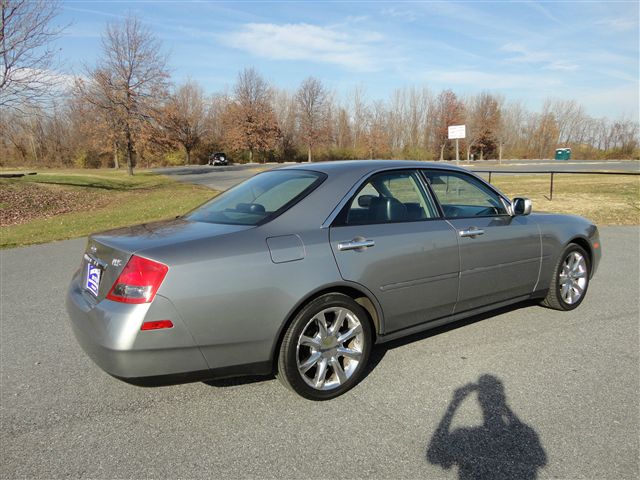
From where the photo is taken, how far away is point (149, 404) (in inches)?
117

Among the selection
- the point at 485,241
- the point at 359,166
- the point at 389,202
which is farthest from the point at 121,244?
the point at 485,241

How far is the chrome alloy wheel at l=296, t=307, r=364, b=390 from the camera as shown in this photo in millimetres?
2938

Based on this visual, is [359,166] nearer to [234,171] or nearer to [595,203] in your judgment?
[595,203]

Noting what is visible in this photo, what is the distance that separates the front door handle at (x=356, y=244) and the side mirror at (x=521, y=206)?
1770mm

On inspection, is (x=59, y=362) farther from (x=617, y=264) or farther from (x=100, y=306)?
(x=617, y=264)

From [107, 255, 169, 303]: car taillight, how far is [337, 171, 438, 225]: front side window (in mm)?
1242

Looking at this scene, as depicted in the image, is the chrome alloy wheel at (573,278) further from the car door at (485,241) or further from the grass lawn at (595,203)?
the grass lawn at (595,203)

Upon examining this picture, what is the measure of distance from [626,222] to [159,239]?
12138 millimetres

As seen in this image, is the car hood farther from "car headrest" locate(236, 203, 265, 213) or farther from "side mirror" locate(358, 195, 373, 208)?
"side mirror" locate(358, 195, 373, 208)

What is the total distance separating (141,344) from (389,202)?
2030mm

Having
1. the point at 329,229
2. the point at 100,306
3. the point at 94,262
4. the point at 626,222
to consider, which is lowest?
the point at 626,222

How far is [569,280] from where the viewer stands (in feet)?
15.3

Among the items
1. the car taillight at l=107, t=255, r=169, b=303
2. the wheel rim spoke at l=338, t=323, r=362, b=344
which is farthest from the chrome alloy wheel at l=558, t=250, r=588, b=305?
the car taillight at l=107, t=255, r=169, b=303

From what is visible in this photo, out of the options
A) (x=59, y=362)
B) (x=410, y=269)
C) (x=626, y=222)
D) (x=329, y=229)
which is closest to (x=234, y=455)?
(x=329, y=229)
